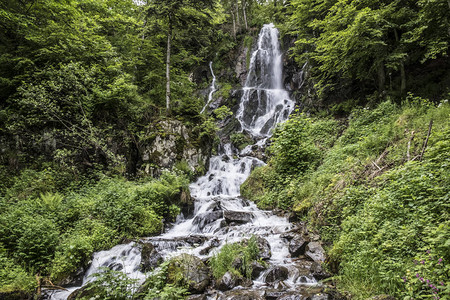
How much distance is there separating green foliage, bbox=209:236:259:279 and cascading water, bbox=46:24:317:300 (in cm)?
41

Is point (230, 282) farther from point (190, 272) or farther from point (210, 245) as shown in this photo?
point (210, 245)

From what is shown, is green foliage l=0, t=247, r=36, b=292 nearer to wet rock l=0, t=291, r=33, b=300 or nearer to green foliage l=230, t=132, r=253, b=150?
wet rock l=0, t=291, r=33, b=300

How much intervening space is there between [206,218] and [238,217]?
4.37 ft

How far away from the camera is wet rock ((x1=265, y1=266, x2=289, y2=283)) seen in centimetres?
491

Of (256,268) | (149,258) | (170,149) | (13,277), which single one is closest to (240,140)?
(170,149)

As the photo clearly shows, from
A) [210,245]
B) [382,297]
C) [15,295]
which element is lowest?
[210,245]

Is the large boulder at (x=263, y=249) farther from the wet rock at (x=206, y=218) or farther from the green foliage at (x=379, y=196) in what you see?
the wet rock at (x=206, y=218)

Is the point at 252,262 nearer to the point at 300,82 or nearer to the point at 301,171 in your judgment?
the point at 301,171

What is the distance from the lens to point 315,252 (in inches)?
211

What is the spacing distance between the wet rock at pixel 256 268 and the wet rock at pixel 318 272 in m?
1.10

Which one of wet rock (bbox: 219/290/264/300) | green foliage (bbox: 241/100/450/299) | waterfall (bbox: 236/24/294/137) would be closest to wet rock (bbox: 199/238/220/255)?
wet rock (bbox: 219/290/264/300)

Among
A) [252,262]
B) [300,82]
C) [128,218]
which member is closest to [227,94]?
[300,82]

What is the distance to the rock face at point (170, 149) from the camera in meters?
11.9

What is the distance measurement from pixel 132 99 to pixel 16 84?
4.88 meters
